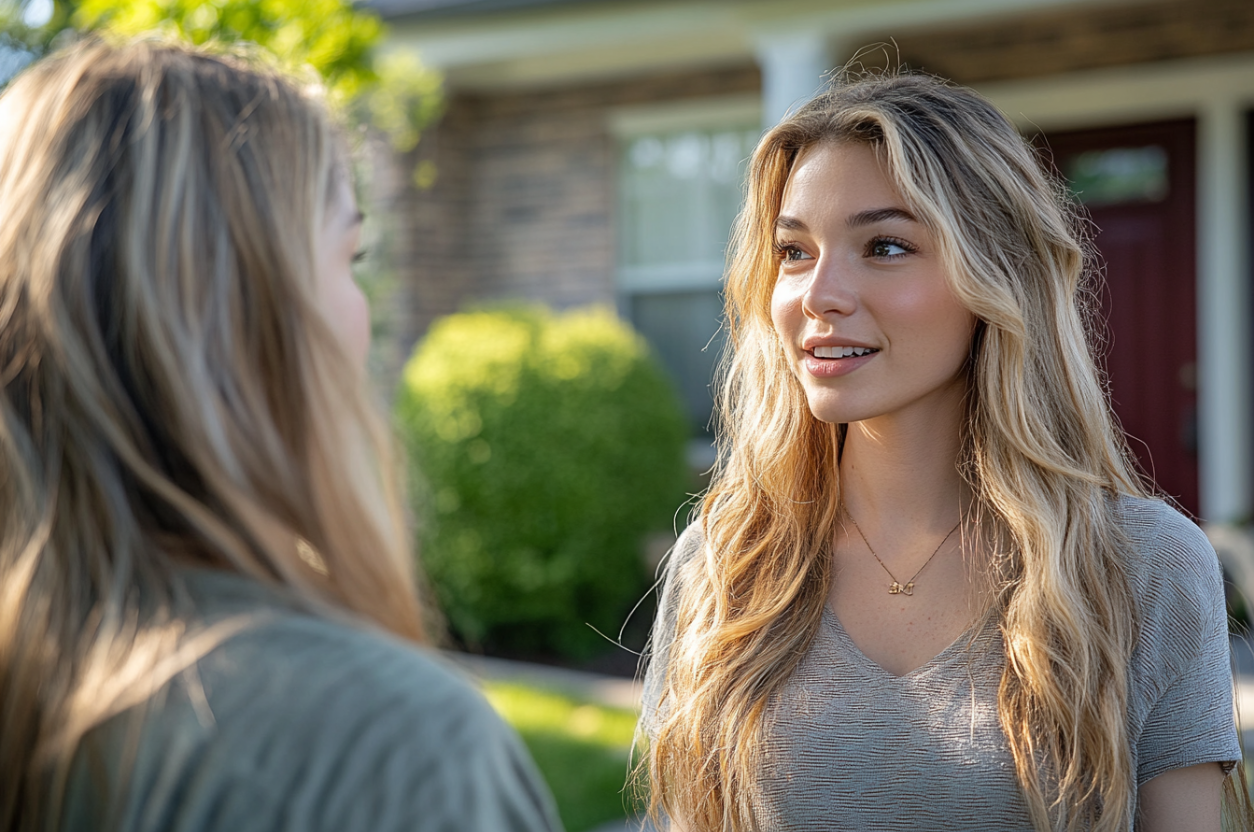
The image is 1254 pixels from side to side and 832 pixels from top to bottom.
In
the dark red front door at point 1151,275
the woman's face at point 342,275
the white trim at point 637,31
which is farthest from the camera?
the dark red front door at point 1151,275

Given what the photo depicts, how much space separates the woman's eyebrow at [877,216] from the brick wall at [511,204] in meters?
7.11

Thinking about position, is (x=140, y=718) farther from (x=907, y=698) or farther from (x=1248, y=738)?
(x=1248, y=738)

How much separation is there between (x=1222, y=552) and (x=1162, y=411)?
176 centimetres

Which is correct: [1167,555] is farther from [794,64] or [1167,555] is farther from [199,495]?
[794,64]

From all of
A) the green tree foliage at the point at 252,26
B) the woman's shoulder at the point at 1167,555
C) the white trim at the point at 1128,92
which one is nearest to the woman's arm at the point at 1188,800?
the woman's shoulder at the point at 1167,555

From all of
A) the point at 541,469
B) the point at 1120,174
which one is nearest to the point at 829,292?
the point at 541,469

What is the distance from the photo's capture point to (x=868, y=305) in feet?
6.18

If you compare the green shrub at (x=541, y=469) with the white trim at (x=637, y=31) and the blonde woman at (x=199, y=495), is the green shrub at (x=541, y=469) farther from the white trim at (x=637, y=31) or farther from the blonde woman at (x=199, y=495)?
the blonde woman at (x=199, y=495)

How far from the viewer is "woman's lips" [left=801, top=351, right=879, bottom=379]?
1.89 m

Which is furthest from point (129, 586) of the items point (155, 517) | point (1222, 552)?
point (1222, 552)

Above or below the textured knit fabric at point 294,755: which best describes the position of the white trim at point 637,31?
above

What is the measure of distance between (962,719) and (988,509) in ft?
1.20

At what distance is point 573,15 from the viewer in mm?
7320

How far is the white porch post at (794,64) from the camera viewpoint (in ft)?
21.8
